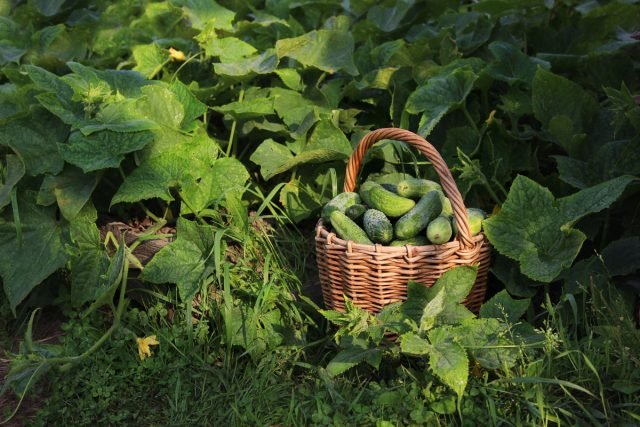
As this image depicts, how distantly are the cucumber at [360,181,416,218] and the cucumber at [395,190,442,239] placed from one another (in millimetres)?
36

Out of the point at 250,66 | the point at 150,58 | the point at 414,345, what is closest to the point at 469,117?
the point at 250,66

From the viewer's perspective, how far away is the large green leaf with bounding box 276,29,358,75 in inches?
132

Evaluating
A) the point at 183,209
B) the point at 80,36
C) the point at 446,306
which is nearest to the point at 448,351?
the point at 446,306

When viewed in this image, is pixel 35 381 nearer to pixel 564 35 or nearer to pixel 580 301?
pixel 580 301

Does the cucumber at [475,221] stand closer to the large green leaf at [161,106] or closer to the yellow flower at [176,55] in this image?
the large green leaf at [161,106]

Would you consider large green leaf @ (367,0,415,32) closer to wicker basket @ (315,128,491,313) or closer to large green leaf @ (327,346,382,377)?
wicker basket @ (315,128,491,313)

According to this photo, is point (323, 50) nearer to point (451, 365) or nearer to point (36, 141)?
point (36, 141)

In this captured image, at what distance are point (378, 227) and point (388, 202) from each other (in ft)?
0.32

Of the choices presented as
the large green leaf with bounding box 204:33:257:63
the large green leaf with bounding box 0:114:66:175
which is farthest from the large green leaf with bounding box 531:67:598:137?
the large green leaf with bounding box 0:114:66:175

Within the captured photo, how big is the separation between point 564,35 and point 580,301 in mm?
1282

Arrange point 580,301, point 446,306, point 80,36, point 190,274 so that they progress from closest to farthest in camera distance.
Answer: point 446,306, point 580,301, point 190,274, point 80,36

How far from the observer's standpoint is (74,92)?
315cm

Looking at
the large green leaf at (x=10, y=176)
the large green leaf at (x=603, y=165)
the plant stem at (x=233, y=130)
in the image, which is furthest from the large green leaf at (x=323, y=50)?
the large green leaf at (x=10, y=176)

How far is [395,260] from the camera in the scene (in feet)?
8.51
